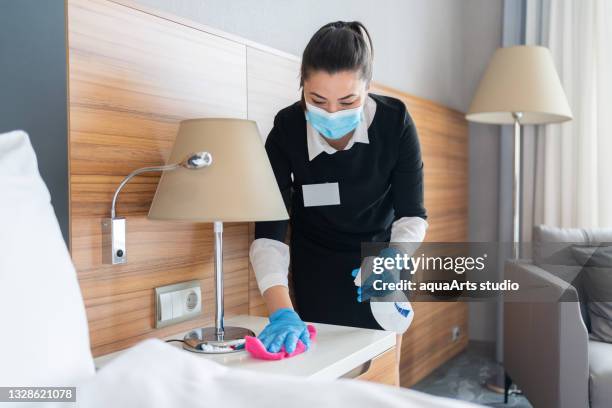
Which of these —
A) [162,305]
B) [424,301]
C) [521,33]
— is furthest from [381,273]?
[521,33]

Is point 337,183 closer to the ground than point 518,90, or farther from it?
closer to the ground

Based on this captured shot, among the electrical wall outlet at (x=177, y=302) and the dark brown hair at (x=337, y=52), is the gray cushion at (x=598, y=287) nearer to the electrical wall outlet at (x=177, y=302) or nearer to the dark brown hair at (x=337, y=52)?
the dark brown hair at (x=337, y=52)

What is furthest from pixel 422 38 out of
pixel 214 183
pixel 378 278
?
pixel 214 183

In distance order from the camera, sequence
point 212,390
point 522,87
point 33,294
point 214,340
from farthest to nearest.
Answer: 1. point 522,87
2. point 214,340
3. point 33,294
4. point 212,390

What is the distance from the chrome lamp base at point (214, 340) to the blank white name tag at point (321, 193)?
1.53 ft

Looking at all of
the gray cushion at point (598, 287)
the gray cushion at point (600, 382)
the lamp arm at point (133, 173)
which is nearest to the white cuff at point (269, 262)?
the lamp arm at point (133, 173)

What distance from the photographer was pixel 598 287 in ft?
7.39

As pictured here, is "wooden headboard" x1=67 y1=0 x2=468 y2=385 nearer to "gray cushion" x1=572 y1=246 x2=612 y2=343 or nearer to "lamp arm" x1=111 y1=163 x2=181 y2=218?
"lamp arm" x1=111 y1=163 x2=181 y2=218

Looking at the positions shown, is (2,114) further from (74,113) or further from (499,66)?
(499,66)

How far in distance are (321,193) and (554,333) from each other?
0.96 metres

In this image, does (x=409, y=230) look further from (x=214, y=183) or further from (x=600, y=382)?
(x=600, y=382)

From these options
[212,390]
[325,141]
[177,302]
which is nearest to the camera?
[212,390]

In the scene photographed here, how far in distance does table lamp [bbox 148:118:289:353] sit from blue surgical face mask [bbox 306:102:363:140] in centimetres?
31

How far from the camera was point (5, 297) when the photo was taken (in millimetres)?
756
